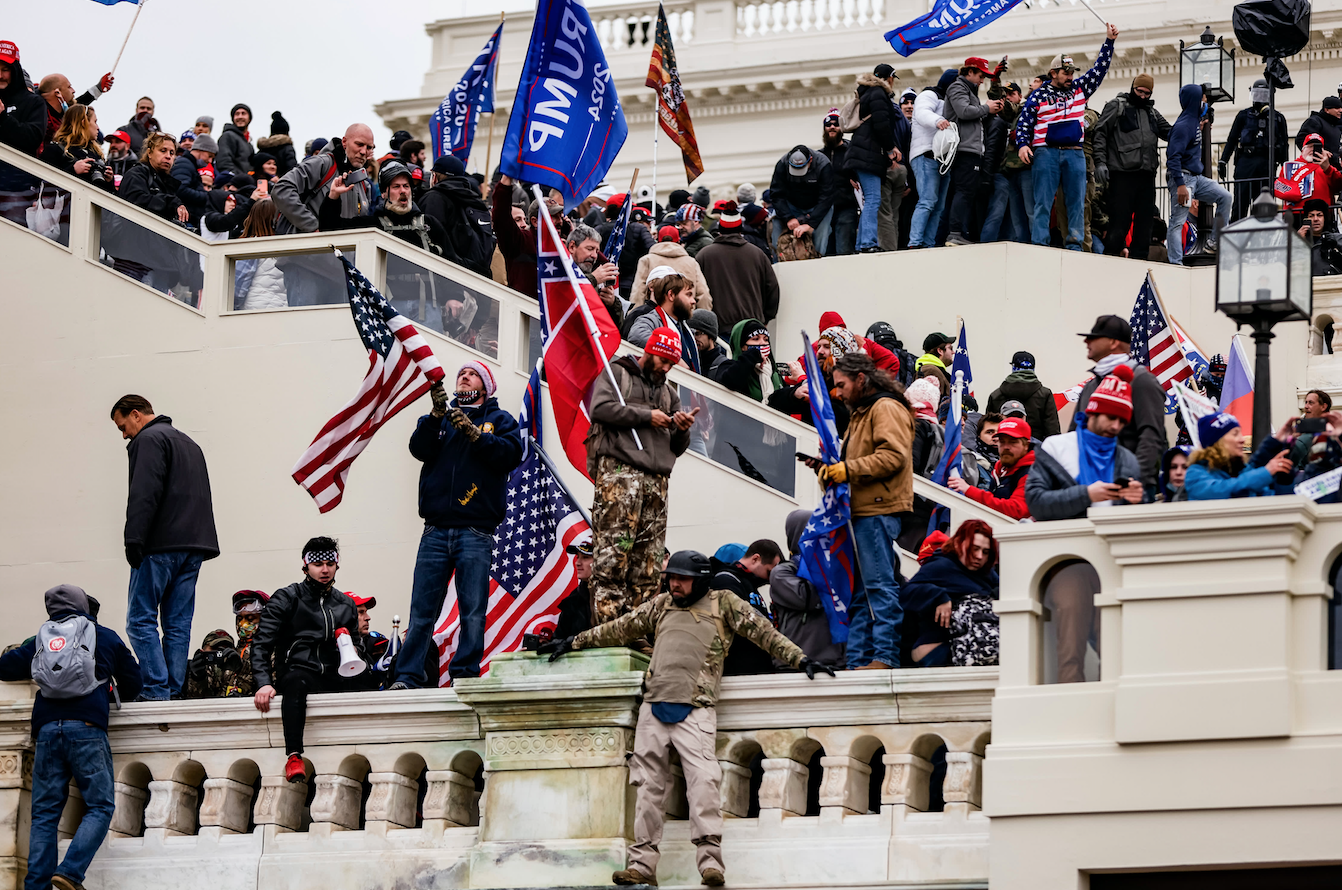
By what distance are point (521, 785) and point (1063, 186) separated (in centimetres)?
1056

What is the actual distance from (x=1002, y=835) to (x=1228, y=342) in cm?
1064

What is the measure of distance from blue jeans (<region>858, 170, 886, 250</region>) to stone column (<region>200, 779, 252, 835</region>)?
33.0 feet

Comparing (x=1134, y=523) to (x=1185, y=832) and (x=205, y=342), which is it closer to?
(x=1185, y=832)

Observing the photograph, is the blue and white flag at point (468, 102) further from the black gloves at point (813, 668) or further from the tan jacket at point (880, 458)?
the black gloves at point (813, 668)

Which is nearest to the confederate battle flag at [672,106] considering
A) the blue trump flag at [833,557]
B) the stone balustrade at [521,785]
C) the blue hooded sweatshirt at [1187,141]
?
the blue hooded sweatshirt at [1187,141]

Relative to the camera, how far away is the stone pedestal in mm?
11211

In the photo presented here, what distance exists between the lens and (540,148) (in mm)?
14766

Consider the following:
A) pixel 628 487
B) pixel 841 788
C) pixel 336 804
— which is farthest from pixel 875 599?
pixel 336 804

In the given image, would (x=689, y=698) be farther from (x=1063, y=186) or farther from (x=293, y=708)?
(x=1063, y=186)

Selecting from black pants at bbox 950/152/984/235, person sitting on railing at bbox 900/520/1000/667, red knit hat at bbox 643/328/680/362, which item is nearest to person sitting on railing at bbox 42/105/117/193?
black pants at bbox 950/152/984/235

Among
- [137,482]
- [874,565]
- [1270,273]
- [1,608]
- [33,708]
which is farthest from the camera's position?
[1,608]

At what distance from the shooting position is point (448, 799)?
463 inches

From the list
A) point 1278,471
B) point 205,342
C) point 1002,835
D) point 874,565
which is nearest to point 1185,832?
point 1002,835

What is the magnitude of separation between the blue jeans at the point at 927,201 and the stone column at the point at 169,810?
10093mm
